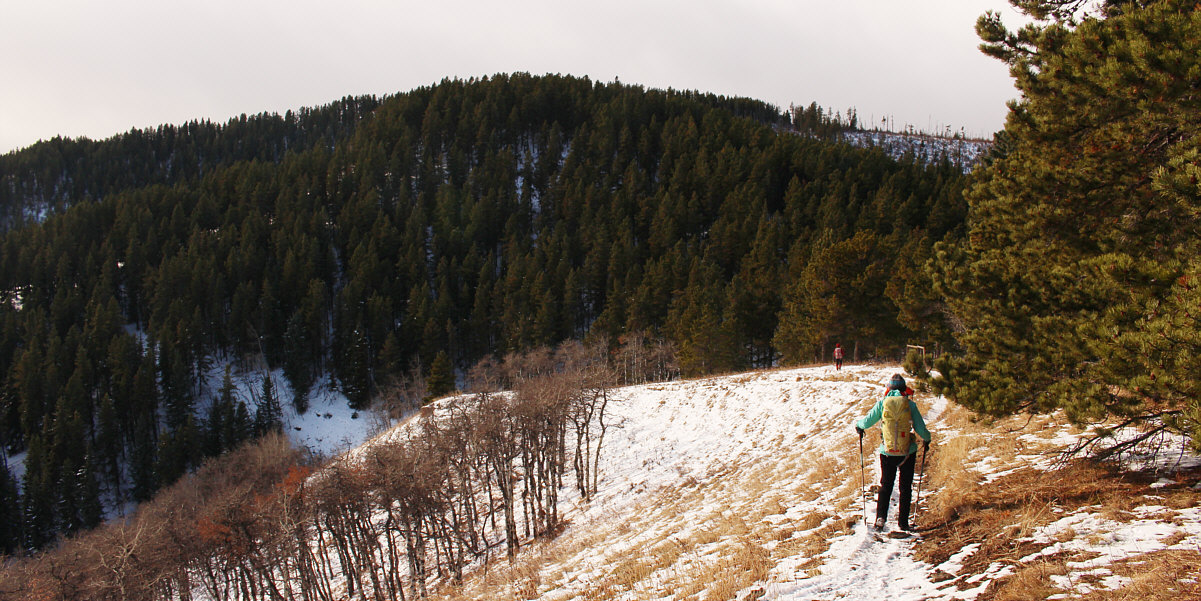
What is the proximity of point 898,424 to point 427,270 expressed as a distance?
96.8 metres

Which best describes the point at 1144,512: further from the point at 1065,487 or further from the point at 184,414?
the point at 184,414

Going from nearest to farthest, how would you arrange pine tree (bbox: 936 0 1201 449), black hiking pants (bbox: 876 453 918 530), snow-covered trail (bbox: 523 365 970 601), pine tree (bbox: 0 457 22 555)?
pine tree (bbox: 936 0 1201 449) < snow-covered trail (bbox: 523 365 970 601) < black hiking pants (bbox: 876 453 918 530) < pine tree (bbox: 0 457 22 555)

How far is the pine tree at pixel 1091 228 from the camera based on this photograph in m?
5.33

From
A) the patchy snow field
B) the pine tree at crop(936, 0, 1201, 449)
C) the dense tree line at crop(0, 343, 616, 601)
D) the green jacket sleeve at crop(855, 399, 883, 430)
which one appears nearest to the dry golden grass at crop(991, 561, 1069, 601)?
the patchy snow field

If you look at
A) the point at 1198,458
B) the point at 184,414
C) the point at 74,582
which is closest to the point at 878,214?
the point at 1198,458

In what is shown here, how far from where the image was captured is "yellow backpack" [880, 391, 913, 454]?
7.45 metres

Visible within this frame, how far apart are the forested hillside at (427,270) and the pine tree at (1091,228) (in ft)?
71.0

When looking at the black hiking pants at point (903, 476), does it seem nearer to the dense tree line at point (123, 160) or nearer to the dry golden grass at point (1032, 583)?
the dry golden grass at point (1032, 583)

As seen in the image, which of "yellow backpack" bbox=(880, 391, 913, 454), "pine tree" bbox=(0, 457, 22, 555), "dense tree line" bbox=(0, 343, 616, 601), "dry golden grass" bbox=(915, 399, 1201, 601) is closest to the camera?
"dry golden grass" bbox=(915, 399, 1201, 601)

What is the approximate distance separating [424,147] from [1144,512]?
144252 millimetres

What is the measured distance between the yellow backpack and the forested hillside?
76.4 feet

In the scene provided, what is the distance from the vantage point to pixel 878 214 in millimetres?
81250

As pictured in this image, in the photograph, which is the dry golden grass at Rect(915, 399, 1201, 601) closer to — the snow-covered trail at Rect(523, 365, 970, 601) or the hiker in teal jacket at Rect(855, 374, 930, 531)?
the hiker in teal jacket at Rect(855, 374, 930, 531)

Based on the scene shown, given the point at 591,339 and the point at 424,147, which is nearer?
the point at 591,339
